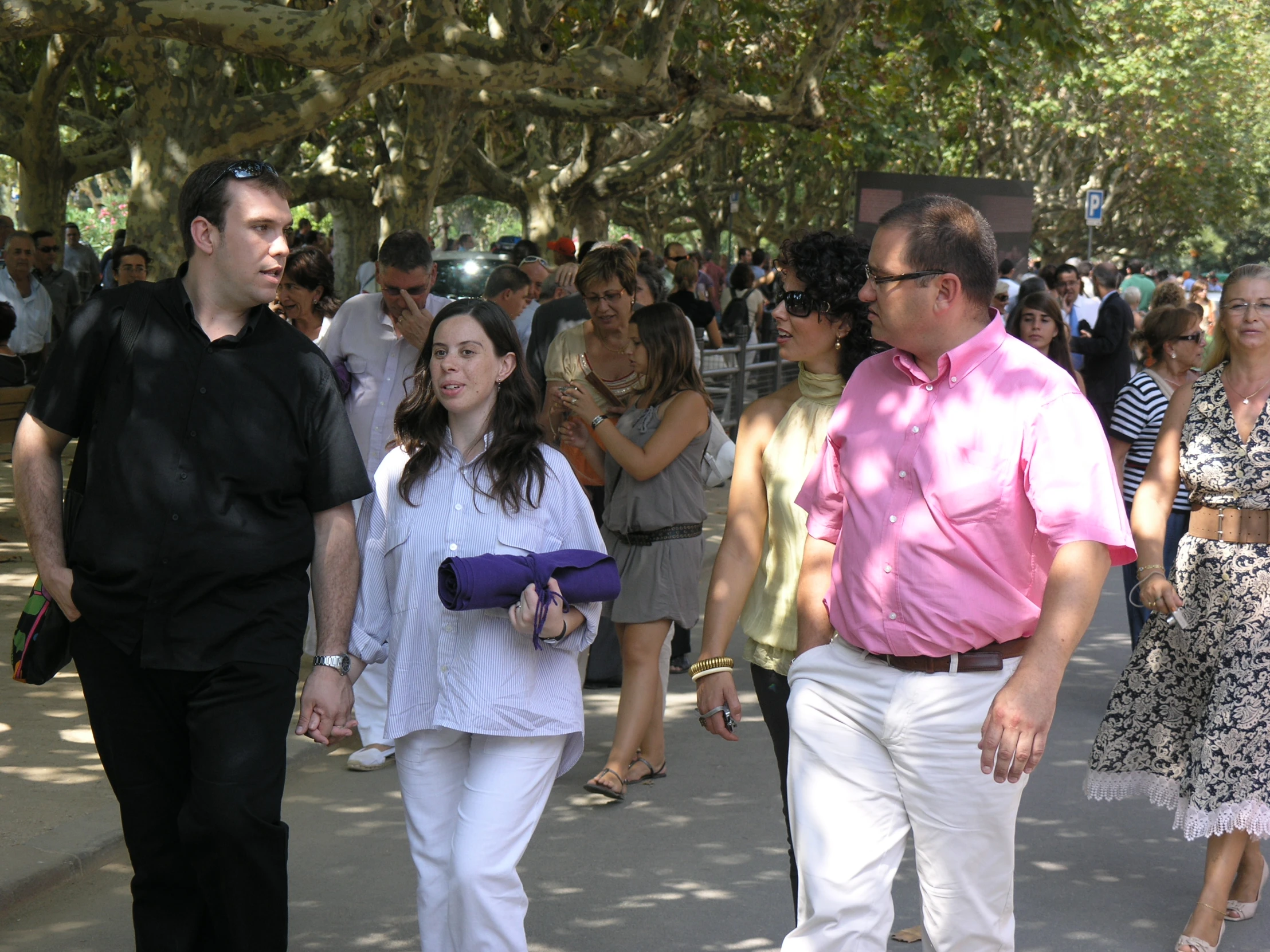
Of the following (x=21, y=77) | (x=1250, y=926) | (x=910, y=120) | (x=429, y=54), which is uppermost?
(x=910, y=120)

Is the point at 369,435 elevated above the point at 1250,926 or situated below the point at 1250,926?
above

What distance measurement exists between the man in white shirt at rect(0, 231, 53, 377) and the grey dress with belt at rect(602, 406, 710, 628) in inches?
320

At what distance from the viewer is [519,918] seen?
135 inches

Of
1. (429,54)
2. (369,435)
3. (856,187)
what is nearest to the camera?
(369,435)

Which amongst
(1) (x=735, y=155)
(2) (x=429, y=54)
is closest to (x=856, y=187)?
(2) (x=429, y=54)

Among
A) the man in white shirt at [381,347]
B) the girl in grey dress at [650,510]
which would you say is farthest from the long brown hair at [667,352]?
the man in white shirt at [381,347]

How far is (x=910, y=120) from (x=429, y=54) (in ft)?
70.1

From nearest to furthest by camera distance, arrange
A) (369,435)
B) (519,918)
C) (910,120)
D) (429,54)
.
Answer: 1. (519,918)
2. (369,435)
3. (429,54)
4. (910,120)

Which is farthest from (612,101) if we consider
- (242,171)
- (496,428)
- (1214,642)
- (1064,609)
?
(1064,609)

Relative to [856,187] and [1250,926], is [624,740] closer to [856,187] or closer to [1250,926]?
[1250,926]

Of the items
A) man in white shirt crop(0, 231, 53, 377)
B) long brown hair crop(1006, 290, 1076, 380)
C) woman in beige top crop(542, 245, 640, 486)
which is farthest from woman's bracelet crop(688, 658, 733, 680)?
man in white shirt crop(0, 231, 53, 377)

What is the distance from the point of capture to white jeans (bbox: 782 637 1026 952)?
301 centimetres

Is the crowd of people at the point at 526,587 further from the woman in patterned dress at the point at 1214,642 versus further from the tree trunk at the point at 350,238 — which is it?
the tree trunk at the point at 350,238

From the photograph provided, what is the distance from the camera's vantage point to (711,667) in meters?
3.59
